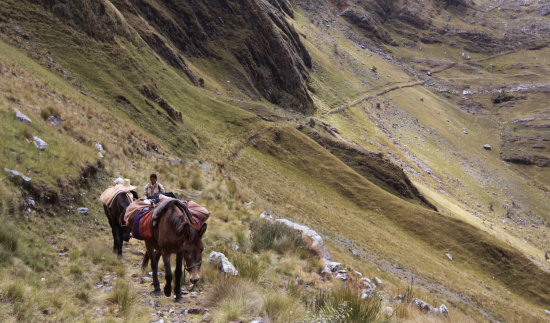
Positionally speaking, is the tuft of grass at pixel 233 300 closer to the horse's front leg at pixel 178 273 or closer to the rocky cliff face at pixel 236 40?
the horse's front leg at pixel 178 273

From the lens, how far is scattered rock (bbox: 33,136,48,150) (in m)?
10.5

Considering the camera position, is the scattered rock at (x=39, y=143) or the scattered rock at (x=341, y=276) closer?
the scattered rock at (x=39, y=143)

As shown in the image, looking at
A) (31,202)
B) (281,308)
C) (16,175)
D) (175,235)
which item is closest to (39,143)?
(16,175)

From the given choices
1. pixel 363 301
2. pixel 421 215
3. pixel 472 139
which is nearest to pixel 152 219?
pixel 363 301

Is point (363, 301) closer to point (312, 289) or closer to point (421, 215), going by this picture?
point (312, 289)

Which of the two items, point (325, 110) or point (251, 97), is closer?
point (251, 97)

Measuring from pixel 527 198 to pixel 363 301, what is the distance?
9735 centimetres

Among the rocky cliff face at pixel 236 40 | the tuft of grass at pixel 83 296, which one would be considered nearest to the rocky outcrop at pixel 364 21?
the rocky cliff face at pixel 236 40

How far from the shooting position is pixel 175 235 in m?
6.35

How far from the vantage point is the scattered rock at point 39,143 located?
10.5 m

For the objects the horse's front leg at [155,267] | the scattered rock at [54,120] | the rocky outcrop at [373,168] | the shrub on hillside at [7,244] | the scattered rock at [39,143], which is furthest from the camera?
the rocky outcrop at [373,168]

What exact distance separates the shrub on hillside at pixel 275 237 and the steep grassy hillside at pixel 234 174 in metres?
0.11

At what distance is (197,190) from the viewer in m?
18.2

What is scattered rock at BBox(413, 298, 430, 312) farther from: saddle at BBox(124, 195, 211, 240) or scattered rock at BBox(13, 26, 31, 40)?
scattered rock at BBox(13, 26, 31, 40)
